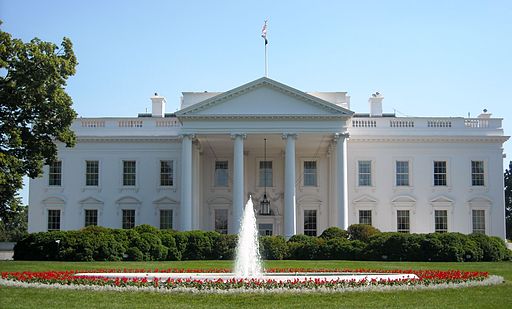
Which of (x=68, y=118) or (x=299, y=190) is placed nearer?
(x=68, y=118)

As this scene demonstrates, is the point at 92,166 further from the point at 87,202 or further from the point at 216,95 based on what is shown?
the point at 216,95

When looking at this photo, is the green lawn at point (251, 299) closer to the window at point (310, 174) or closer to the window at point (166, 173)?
the window at point (166, 173)

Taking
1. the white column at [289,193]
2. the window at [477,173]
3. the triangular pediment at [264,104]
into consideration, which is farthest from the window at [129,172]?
the window at [477,173]

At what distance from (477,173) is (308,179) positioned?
1122cm

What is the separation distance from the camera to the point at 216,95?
45906mm

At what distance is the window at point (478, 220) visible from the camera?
4847 cm

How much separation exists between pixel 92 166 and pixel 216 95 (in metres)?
10.3

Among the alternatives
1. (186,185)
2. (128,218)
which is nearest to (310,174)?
(186,185)

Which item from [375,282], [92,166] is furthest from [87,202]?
[375,282]

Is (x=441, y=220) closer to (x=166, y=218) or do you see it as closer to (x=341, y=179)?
(x=341, y=179)

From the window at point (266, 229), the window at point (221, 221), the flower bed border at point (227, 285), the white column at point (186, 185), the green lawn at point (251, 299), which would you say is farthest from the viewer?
the window at point (266, 229)

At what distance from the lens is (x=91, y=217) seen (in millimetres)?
49406

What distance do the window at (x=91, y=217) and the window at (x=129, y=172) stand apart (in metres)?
2.80

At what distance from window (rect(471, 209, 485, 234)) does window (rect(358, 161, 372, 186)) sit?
717 centimetres
